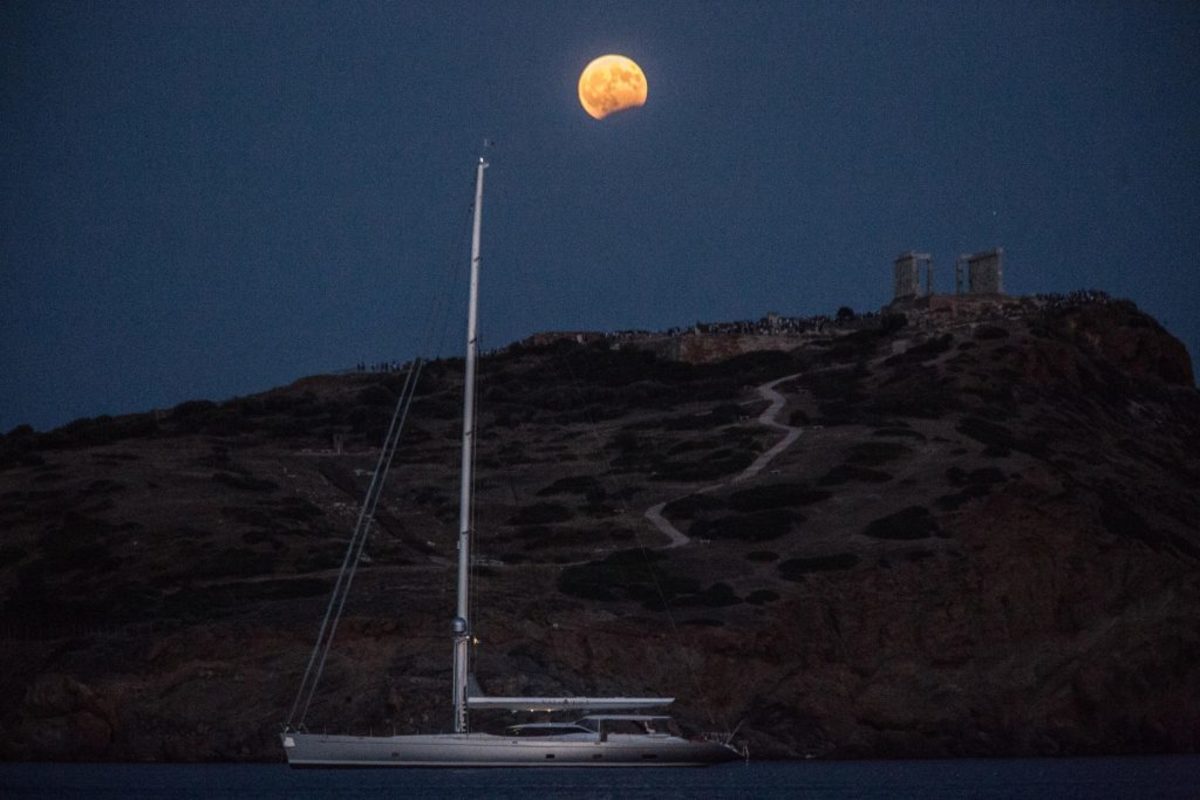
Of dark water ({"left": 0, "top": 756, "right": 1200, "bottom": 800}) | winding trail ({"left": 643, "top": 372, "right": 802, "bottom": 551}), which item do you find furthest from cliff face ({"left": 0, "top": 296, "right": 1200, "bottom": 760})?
dark water ({"left": 0, "top": 756, "right": 1200, "bottom": 800})

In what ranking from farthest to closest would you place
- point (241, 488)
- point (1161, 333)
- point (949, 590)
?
point (1161, 333)
point (241, 488)
point (949, 590)

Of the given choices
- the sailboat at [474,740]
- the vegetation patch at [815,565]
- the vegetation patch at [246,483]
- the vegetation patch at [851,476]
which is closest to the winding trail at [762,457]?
the vegetation patch at [851,476]

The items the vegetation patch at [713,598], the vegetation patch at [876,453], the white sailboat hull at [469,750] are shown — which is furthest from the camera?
the vegetation patch at [876,453]

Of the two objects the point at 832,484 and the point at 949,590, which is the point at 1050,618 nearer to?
the point at 949,590

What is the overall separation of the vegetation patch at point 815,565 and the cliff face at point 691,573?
0.16 metres

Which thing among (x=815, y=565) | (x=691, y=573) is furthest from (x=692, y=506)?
(x=815, y=565)

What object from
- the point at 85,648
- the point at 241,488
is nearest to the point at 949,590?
the point at 85,648

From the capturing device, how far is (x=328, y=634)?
6088 cm

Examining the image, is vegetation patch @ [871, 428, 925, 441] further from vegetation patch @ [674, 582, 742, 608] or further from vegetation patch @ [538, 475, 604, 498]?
vegetation patch @ [674, 582, 742, 608]

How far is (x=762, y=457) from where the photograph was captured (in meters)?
93.3

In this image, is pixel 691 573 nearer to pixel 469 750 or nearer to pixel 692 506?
pixel 692 506

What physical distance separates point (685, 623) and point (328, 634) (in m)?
12.5

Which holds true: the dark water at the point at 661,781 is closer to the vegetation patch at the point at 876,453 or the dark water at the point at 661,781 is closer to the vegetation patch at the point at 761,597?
the vegetation patch at the point at 761,597

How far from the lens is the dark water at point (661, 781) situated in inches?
1857
